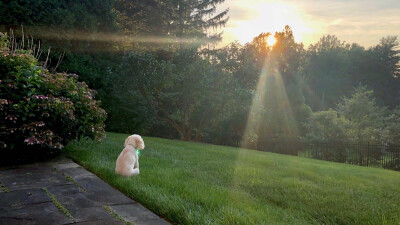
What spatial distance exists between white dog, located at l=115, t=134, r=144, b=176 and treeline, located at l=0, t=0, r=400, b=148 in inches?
400

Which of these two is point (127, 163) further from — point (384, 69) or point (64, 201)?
point (384, 69)

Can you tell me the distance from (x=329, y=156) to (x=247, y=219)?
17.0m

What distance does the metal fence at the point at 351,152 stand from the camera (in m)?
16.9

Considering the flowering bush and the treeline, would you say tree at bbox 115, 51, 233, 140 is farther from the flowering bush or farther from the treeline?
the flowering bush

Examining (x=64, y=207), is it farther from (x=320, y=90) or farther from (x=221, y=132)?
(x=320, y=90)

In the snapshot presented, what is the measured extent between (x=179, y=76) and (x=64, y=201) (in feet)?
39.6

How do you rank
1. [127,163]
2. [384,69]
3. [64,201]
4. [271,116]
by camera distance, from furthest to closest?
[384,69] → [271,116] → [127,163] → [64,201]

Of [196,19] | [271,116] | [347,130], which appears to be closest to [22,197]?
[271,116]

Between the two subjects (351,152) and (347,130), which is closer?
(351,152)

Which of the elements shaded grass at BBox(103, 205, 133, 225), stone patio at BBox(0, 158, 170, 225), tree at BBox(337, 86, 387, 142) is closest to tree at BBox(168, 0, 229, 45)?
tree at BBox(337, 86, 387, 142)

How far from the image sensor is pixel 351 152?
1798 centimetres

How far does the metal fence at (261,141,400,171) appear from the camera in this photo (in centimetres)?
1688

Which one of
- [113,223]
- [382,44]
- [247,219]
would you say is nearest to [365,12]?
[247,219]

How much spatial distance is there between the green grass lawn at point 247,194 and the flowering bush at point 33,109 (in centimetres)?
67
